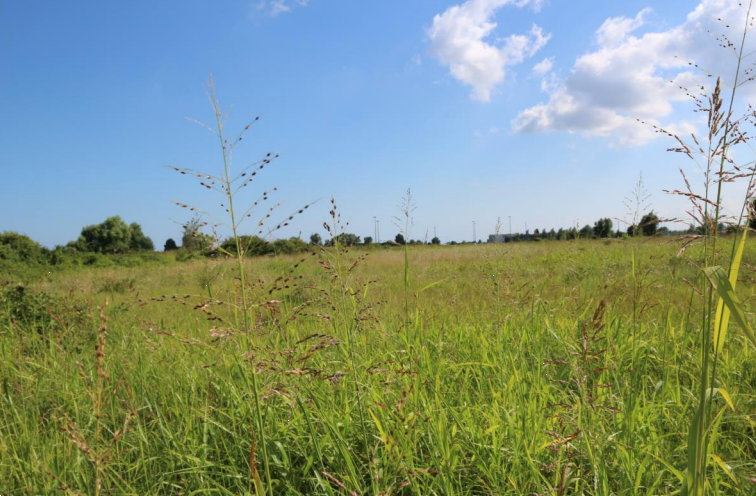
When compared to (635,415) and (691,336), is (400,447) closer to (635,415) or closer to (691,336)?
(635,415)

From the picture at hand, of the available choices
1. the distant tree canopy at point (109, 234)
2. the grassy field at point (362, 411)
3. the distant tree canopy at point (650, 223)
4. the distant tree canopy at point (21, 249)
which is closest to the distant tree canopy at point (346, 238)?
the grassy field at point (362, 411)

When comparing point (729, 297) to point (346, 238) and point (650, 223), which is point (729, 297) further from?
point (346, 238)

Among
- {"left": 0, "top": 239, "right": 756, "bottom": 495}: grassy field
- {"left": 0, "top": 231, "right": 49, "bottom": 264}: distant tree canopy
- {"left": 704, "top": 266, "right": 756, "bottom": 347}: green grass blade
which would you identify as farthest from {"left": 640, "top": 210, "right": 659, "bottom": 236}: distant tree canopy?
{"left": 0, "top": 231, "right": 49, "bottom": 264}: distant tree canopy

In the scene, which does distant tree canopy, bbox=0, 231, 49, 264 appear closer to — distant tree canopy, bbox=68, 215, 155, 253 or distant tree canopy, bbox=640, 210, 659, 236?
distant tree canopy, bbox=640, 210, 659, 236

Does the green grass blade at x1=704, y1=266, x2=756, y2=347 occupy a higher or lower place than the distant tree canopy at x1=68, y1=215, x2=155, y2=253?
lower

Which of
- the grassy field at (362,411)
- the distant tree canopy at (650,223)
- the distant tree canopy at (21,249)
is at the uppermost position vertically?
the distant tree canopy at (21,249)

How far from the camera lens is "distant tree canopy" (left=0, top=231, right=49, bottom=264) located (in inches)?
653

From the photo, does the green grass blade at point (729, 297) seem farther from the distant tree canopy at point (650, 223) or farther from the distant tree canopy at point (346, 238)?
the distant tree canopy at point (346, 238)

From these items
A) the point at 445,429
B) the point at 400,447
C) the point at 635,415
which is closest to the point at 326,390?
the point at 400,447

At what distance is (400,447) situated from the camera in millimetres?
1919

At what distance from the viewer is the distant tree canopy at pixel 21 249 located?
16.6 m

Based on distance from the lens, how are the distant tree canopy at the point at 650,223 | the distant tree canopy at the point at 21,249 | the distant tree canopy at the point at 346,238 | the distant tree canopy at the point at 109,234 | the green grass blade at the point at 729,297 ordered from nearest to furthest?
1. the green grass blade at the point at 729,297
2. the distant tree canopy at the point at 650,223
3. the distant tree canopy at the point at 346,238
4. the distant tree canopy at the point at 21,249
5. the distant tree canopy at the point at 109,234

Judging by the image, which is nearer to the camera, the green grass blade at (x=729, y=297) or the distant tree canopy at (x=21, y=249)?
the green grass blade at (x=729, y=297)

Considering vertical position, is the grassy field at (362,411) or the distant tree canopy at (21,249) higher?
the distant tree canopy at (21,249)
